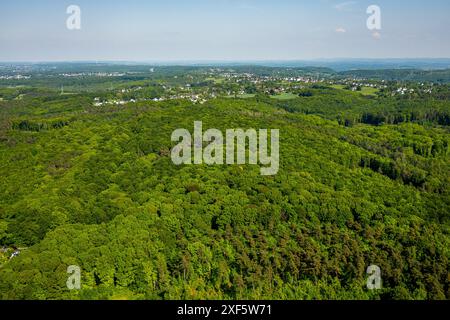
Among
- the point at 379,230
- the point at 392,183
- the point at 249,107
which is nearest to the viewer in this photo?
the point at 379,230

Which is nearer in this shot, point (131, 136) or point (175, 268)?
point (175, 268)

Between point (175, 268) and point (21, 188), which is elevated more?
point (21, 188)

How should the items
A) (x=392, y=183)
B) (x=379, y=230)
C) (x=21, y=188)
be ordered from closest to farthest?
(x=379, y=230) < (x=21, y=188) < (x=392, y=183)

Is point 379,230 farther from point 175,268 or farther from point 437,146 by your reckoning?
point 437,146

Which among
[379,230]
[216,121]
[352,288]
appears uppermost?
[216,121]

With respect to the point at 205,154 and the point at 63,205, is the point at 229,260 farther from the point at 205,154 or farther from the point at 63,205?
the point at 205,154

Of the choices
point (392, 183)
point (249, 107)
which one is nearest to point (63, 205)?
point (392, 183)
